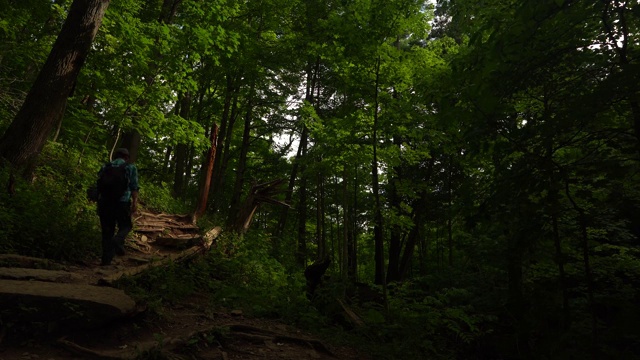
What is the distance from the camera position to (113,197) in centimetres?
657

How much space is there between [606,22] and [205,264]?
8078 mm

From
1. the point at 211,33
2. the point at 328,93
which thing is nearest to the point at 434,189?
the point at 328,93

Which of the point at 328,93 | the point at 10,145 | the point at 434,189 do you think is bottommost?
the point at 10,145

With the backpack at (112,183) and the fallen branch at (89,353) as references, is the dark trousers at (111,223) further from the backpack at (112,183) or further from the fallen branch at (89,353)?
the fallen branch at (89,353)

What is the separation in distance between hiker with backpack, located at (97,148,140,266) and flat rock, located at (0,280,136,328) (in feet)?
8.34

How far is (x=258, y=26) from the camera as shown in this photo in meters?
17.1

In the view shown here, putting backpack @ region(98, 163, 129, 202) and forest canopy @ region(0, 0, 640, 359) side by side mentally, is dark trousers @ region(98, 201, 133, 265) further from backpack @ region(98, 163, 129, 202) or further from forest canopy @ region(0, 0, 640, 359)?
forest canopy @ region(0, 0, 640, 359)

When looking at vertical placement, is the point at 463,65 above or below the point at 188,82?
below

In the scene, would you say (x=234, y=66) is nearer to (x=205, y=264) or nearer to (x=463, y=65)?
(x=205, y=264)

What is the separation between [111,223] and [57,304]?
3140 mm

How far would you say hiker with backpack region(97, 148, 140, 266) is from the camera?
655 cm

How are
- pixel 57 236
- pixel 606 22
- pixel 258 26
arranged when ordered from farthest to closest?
1. pixel 258 26
2. pixel 57 236
3. pixel 606 22

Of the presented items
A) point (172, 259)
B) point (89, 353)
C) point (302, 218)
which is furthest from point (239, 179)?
point (89, 353)

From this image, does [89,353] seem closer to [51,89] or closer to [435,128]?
[51,89]
